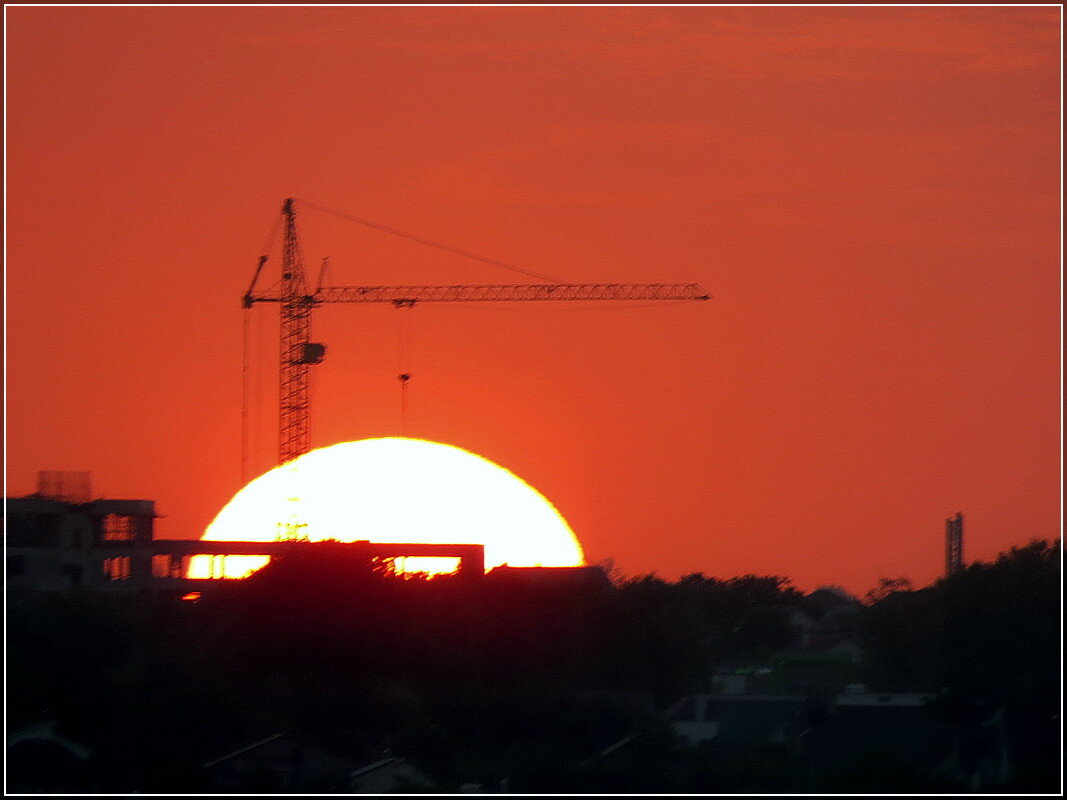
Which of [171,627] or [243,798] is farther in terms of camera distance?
[171,627]

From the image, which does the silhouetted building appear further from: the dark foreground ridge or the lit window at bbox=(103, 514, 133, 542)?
the dark foreground ridge

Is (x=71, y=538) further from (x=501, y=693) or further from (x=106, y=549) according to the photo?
(x=501, y=693)

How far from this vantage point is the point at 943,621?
233ft

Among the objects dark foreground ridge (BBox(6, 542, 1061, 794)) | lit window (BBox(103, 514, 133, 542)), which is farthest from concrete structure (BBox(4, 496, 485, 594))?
dark foreground ridge (BBox(6, 542, 1061, 794))

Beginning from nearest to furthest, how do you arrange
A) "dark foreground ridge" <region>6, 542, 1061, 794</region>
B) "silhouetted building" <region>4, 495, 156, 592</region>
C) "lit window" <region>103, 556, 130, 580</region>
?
"dark foreground ridge" <region>6, 542, 1061, 794</region> → "silhouetted building" <region>4, 495, 156, 592</region> → "lit window" <region>103, 556, 130, 580</region>

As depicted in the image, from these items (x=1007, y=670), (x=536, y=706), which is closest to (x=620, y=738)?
(x=536, y=706)

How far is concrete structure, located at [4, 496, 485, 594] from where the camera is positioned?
89.8 meters

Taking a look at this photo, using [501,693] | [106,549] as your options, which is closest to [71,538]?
[106,549]

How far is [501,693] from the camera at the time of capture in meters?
53.6

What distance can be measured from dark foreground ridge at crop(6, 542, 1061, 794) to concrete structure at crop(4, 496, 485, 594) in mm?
12270

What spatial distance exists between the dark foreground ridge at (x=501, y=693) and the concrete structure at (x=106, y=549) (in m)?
12.3

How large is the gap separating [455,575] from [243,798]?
52.1m

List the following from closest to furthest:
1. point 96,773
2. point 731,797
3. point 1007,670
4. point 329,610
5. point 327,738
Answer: point 731,797 → point 96,773 → point 327,738 → point 1007,670 → point 329,610

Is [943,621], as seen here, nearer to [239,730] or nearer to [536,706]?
[536,706]
